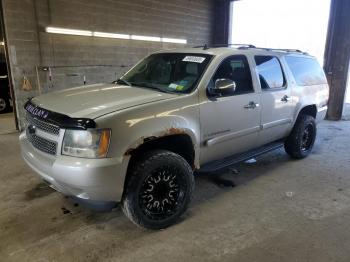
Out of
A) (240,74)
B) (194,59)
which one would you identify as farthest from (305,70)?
(194,59)

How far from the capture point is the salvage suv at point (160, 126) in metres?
2.46

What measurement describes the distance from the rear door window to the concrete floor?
4.18ft

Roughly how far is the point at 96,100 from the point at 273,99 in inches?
92.7

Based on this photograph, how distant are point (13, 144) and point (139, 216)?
3962 millimetres

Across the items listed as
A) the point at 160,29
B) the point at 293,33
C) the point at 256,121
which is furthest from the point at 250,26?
the point at 256,121

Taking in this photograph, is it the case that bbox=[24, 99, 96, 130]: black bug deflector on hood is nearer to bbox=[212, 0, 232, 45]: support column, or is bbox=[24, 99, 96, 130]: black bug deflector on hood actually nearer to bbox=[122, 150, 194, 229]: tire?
bbox=[122, 150, 194, 229]: tire

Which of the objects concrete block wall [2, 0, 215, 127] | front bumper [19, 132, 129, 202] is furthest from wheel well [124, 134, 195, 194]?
concrete block wall [2, 0, 215, 127]

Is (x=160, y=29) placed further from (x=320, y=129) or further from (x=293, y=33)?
(x=320, y=129)

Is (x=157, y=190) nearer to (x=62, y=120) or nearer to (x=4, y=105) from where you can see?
(x=62, y=120)

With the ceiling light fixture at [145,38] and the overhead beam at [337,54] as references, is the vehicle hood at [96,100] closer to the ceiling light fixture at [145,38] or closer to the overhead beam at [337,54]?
the ceiling light fixture at [145,38]

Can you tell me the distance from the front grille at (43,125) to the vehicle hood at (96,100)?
0.14 meters

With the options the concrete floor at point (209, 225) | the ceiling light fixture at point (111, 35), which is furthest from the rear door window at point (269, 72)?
the ceiling light fixture at point (111, 35)

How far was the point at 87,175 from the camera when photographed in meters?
2.39

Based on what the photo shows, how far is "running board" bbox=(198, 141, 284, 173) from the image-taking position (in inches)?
135
